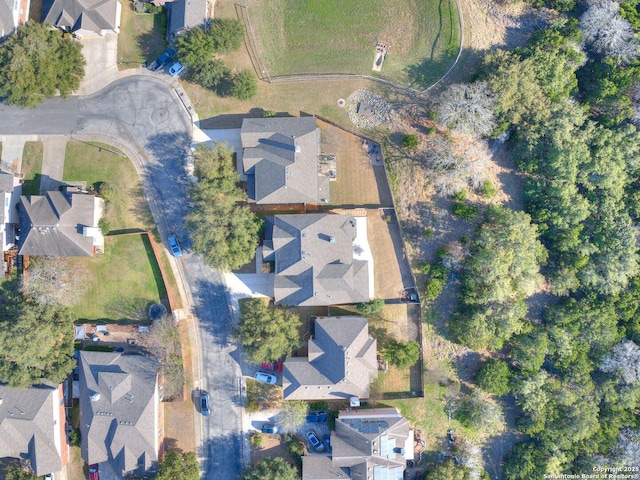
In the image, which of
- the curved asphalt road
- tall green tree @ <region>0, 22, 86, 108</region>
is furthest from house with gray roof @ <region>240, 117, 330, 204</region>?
tall green tree @ <region>0, 22, 86, 108</region>

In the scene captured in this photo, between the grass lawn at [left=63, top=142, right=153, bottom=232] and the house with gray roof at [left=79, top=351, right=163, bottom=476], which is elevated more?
the grass lawn at [left=63, top=142, right=153, bottom=232]

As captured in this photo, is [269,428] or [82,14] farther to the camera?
[269,428]

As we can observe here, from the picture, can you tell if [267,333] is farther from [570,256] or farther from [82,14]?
[82,14]

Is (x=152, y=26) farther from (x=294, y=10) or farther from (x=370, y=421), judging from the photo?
(x=370, y=421)

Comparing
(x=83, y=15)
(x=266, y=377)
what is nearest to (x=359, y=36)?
(x=83, y=15)

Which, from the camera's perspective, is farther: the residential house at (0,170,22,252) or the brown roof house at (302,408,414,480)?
the residential house at (0,170,22,252)

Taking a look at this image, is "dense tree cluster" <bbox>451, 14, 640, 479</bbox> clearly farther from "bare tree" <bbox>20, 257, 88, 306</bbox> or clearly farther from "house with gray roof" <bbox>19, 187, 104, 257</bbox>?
"bare tree" <bbox>20, 257, 88, 306</bbox>

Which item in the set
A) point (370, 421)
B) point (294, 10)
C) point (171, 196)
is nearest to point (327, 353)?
point (370, 421)
